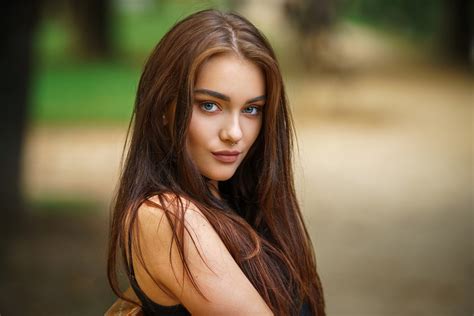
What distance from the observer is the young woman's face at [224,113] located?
2217 millimetres

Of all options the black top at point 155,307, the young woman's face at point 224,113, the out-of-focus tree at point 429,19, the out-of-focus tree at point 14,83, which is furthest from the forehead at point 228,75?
the out-of-focus tree at point 429,19

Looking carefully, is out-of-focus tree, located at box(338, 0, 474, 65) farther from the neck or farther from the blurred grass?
the neck

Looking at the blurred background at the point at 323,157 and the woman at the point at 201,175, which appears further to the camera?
the blurred background at the point at 323,157

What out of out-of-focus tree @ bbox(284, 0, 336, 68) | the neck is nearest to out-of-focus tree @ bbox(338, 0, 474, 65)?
out-of-focus tree @ bbox(284, 0, 336, 68)

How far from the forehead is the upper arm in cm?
32

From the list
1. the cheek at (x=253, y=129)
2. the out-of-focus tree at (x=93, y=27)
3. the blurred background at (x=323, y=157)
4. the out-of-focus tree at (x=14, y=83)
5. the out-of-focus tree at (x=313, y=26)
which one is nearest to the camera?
the cheek at (x=253, y=129)

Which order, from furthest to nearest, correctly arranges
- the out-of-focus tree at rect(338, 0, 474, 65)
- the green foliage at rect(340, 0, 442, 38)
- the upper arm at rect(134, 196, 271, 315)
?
the green foliage at rect(340, 0, 442, 38) < the out-of-focus tree at rect(338, 0, 474, 65) < the upper arm at rect(134, 196, 271, 315)

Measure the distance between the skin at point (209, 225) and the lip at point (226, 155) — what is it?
0.01m

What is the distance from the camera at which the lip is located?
229cm

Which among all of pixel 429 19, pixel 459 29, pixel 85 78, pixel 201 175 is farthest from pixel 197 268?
pixel 429 19

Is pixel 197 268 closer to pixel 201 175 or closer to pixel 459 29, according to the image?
pixel 201 175

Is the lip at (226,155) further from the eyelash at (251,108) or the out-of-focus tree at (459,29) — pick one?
the out-of-focus tree at (459,29)

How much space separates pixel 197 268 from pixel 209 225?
0.41ft

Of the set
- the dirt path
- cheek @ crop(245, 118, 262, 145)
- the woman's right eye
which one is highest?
the woman's right eye
